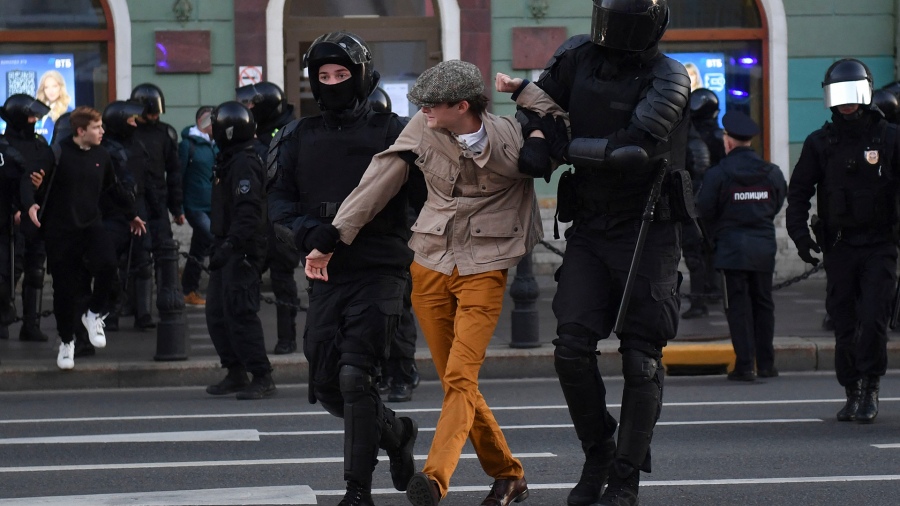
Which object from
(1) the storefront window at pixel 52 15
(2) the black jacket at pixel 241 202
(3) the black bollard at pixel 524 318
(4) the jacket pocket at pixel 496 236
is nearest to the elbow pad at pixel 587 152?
(4) the jacket pocket at pixel 496 236

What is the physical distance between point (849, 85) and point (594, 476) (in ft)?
10.7

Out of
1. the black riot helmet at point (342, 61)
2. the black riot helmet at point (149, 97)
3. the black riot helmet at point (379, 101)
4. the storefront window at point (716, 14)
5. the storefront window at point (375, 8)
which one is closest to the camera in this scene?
the black riot helmet at point (342, 61)

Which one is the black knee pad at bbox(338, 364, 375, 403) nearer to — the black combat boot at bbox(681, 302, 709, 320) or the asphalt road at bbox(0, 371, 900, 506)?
the asphalt road at bbox(0, 371, 900, 506)

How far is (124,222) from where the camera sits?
1199cm

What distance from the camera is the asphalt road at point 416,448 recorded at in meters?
6.16

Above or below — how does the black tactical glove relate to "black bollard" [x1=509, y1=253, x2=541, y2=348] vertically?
above

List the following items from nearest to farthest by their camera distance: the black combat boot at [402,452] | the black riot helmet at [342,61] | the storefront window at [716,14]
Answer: the black riot helmet at [342,61]
the black combat boot at [402,452]
the storefront window at [716,14]

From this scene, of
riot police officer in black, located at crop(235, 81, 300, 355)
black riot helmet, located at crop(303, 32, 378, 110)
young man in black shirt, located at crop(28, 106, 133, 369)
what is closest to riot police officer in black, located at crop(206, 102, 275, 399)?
riot police officer in black, located at crop(235, 81, 300, 355)

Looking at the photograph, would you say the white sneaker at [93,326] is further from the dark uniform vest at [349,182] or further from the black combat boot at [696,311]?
the dark uniform vest at [349,182]

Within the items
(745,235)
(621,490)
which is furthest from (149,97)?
(621,490)

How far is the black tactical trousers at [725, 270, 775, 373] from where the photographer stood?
1025 centimetres

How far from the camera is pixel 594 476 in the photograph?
18.6 ft

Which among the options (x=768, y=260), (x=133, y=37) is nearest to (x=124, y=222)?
(x=133, y=37)

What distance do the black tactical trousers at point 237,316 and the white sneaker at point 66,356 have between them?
1258 mm
